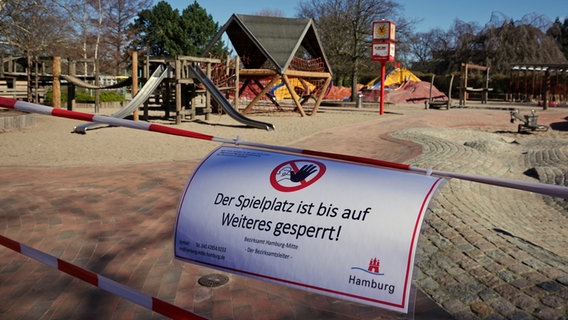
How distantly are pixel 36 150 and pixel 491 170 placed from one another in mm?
8475

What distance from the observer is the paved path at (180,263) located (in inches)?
127

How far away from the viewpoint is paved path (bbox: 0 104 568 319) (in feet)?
10.6

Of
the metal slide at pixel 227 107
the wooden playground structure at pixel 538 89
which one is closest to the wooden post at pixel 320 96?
the metal slide at pixel 227 107

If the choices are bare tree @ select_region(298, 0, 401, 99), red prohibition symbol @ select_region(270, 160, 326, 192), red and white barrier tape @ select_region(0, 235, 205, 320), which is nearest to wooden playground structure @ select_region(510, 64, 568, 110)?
bare tree @ select_region(298, 0, 401, 99)

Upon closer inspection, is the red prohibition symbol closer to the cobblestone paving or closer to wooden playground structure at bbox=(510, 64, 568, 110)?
the cobblestone paving

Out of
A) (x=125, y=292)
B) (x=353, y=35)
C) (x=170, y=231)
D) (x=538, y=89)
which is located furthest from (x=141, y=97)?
(x=538, y=89)

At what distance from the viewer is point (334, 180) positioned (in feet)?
6.41

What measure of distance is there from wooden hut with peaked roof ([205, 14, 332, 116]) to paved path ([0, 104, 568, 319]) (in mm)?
11669

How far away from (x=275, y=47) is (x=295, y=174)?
17.6 m

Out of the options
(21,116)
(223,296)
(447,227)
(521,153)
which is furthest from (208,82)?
(223,296)

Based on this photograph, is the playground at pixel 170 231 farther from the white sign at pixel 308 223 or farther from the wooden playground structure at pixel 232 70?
the wooden playground structure at pixel 232 70

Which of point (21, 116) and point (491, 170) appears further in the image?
point (21, 116)

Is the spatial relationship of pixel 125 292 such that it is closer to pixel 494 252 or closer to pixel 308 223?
pixel 308 223

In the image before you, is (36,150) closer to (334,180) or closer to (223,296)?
(223,296)
